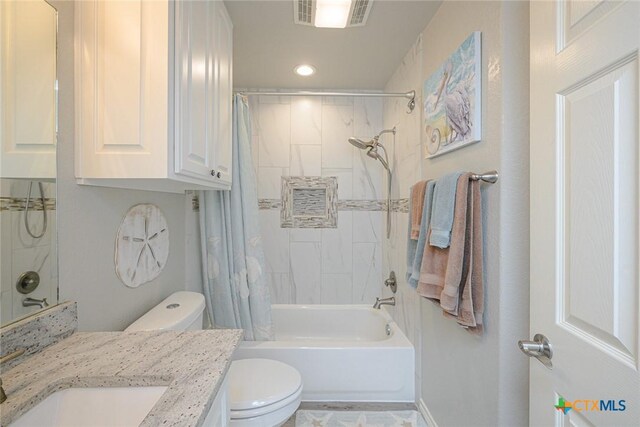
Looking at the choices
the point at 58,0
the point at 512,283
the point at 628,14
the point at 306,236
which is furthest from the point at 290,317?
the point at 628,14

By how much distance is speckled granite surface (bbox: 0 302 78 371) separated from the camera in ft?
2.58

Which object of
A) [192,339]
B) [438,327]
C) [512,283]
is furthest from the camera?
[438,327]

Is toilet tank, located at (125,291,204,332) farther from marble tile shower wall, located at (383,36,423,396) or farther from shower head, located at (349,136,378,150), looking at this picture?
shower head, located at (349,136,378,150)

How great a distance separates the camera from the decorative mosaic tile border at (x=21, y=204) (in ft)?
2.59

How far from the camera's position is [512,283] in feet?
3.45

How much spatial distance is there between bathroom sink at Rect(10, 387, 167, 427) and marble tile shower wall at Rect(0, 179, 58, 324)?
0.96 feet

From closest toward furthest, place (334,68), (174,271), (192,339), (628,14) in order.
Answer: (628,14), (192,339), (174,271), (334,68)

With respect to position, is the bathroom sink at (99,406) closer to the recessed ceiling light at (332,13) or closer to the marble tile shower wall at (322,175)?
the recessed ceiling light at (332,13)

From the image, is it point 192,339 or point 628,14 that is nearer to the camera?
point 628,14

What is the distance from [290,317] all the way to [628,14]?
8.49 feet

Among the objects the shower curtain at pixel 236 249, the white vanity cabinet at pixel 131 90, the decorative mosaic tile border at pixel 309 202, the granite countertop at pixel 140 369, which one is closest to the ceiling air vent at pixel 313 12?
the shower curtain at pixel 236 249

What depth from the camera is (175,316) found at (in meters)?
1.34

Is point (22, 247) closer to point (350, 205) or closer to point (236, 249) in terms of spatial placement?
point (236, 249)

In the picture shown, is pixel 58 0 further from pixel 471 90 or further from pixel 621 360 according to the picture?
pixel 621 360
